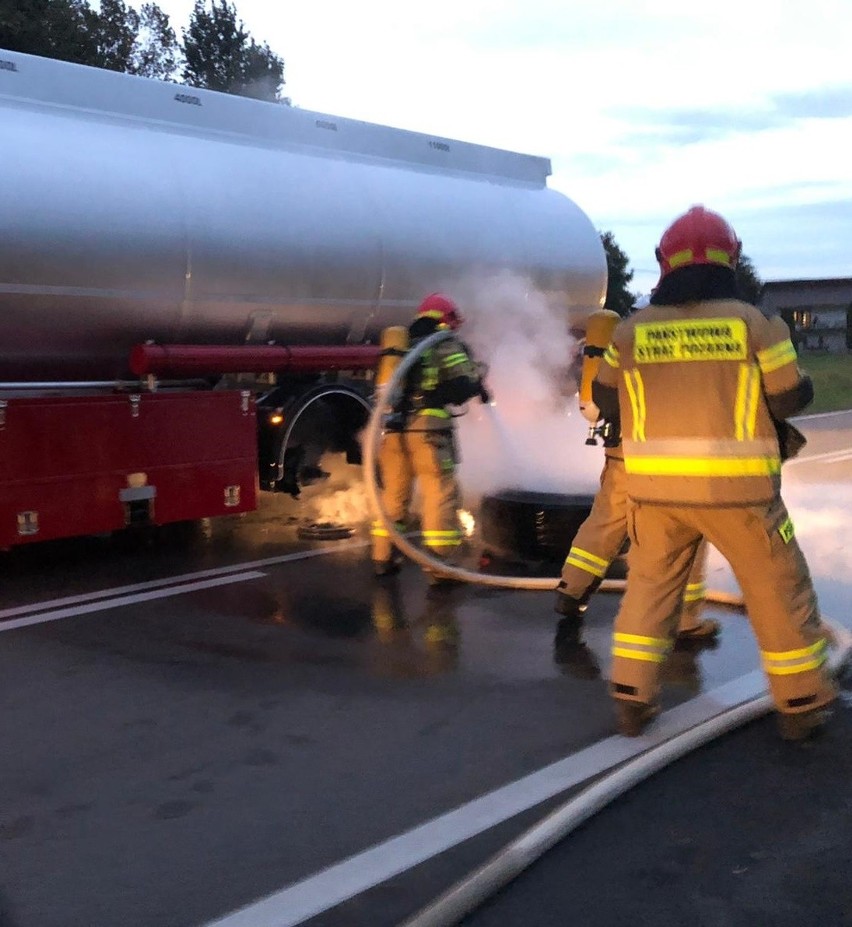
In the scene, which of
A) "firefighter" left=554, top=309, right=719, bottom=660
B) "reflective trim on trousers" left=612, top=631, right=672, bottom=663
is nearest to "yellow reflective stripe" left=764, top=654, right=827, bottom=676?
"reflective trim on trousers" left=612, top=631, right=672, bottom=663

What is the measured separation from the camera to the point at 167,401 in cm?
786

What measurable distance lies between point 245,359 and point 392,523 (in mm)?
1843

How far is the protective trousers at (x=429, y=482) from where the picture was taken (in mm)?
7070

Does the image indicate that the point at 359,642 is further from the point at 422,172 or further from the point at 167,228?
the point at 422,172

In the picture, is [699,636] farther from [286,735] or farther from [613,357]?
[286,735]

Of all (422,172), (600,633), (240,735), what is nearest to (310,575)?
(600,633)

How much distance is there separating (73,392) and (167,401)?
2.14 feet

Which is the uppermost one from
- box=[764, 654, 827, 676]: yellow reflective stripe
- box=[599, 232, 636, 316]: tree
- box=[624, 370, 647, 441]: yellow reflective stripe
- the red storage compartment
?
box=[599, 232, 636, 316]: tree

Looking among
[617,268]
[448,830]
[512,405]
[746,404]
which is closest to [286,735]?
A: [448,830]

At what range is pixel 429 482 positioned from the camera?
23.3 ft

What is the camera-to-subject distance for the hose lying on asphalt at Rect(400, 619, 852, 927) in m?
2.99

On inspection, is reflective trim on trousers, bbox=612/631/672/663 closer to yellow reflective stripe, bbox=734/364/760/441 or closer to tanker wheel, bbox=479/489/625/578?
yellow reflective stripe, bbox=734/364/760/441

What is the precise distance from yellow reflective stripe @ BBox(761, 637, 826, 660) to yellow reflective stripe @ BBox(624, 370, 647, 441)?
94 cm

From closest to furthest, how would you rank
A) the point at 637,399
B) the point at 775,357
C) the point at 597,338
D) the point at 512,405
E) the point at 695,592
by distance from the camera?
the point at 775,357 → the point at 637,399 → the point at 695,592 → the point at 597,338 → the point at 512,405
